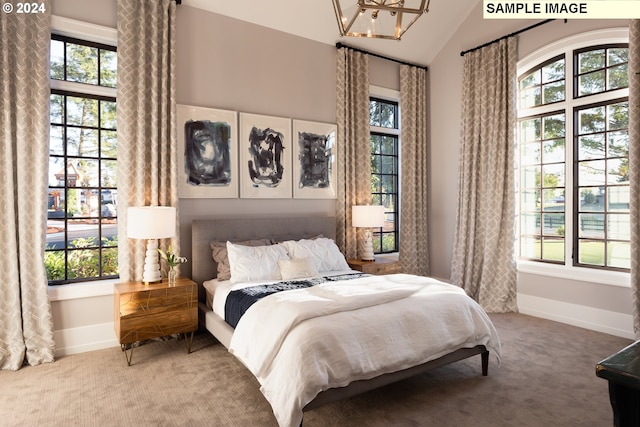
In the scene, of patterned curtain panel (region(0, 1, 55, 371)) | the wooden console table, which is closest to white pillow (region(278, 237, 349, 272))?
patterned curtain panel (region(0, 1, 55, 371))

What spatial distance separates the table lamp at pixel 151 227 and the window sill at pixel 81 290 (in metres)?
0.48

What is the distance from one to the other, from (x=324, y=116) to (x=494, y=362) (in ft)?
11.4

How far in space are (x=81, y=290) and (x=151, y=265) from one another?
0.72 meters

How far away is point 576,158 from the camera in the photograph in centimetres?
443

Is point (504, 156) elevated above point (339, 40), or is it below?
below

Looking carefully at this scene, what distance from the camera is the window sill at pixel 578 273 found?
3.99 meters

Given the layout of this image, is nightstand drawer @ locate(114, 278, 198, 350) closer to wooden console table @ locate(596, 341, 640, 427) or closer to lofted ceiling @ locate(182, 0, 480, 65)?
lofted ceiling @ locate(182, 0, 480, 65)

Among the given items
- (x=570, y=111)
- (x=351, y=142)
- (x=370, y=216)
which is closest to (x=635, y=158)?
(x=570, y=111)

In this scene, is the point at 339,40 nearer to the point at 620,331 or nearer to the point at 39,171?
the point at 39,171

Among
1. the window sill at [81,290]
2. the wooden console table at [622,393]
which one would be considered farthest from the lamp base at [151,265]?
the wooden console table at [622,393]

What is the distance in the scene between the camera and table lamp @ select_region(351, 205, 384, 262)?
4.89 meters

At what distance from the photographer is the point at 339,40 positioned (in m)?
5.09

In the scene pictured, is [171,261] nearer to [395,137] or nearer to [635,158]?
[395,137]

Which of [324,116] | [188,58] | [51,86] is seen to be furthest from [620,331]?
[51,86]
